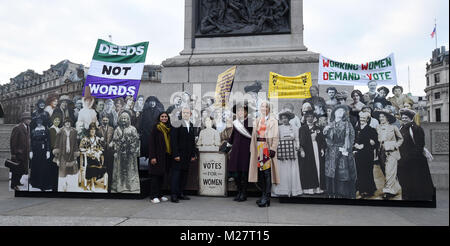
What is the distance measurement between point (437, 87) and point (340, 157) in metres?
82.0

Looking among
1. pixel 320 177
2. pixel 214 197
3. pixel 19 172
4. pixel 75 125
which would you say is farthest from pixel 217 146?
pixel 19 172

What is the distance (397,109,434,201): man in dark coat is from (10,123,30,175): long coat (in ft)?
27.5

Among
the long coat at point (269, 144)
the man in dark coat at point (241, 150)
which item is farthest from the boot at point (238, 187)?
the long coat at point (269, 144)

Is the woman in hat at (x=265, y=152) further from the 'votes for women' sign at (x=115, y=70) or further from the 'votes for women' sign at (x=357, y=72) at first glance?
the 'votes for women' sign at (x=115, y=70)

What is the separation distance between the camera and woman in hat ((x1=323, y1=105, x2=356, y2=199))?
5785mm

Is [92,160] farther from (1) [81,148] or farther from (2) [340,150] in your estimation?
(2) [340,150]

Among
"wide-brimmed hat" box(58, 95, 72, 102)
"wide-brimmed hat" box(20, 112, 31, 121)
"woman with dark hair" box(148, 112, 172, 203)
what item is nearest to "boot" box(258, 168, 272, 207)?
"woman with dark hair" box(148, 112, 172, 203)

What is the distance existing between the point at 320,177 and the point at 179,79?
18.4ft

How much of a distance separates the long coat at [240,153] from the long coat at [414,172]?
10.1 feet

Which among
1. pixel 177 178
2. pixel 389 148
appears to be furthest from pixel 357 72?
pixel 177 178

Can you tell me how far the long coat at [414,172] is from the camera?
5629mm

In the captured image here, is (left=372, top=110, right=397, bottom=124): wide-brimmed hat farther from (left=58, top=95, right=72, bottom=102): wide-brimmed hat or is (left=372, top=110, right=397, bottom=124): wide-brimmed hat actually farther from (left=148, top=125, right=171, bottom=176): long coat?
(left=58, top=95, right=72, bottom=102): wide-brimmed hat

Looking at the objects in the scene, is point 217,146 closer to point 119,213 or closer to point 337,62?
point 119,213

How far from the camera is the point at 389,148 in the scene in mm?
5754
